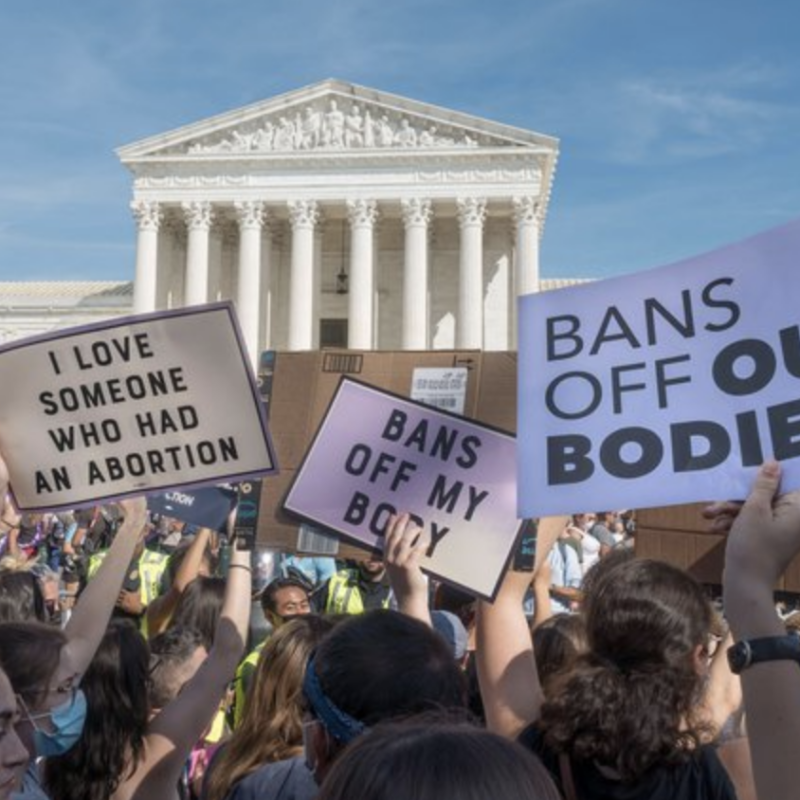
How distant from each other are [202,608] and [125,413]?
158 centimetres

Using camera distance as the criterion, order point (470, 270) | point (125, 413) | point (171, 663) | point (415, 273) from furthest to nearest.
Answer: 1. point (470, 270)
2. point (415, 273)
3. point (171, 663)
4. point (125, 413)

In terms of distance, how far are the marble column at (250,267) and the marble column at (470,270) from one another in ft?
29.3

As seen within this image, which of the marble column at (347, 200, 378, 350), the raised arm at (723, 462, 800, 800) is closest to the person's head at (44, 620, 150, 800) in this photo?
the raised arm at (723, 462, 800, 800)

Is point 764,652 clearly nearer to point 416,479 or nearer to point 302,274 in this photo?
point 416,479

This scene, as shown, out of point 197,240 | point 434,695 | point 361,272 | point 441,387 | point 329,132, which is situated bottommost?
point 434,695

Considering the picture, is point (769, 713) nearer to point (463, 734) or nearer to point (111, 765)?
point (463, 734)

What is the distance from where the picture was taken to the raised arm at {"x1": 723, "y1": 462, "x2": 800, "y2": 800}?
1.78 m

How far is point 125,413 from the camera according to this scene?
3.91m

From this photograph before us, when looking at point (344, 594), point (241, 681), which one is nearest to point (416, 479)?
point (241, 681)

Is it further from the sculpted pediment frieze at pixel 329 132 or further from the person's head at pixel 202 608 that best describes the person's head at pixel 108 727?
the sculpted pediment frieze at pixel 329 132

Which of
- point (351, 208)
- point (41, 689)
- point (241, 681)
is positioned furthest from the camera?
point (351, 208)

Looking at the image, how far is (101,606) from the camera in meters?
3.23

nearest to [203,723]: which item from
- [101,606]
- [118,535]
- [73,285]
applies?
[101,606]

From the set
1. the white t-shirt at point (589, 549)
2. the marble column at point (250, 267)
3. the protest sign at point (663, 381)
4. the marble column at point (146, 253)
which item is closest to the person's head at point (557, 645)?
the protest sign at point (663, 381)
